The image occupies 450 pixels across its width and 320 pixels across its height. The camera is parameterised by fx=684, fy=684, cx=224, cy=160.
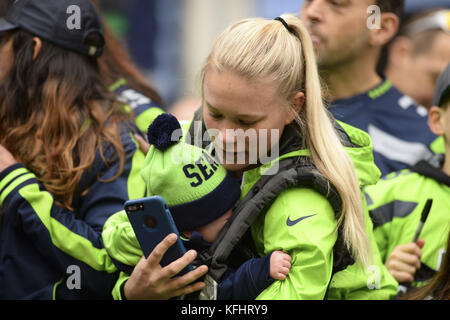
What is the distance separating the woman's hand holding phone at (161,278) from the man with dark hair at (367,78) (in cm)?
127

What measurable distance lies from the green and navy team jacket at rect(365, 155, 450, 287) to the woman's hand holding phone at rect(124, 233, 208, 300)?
0.88 meters

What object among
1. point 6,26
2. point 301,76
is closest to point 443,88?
point 301,76

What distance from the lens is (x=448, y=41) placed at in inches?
163

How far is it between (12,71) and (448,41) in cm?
261

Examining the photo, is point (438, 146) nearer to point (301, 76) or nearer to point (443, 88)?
point (443, 88)

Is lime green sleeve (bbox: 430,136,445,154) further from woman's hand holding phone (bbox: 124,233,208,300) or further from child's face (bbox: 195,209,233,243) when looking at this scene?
woman's hand holding phone (bbox: 124,233,208,300)

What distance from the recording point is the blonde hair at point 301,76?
215 cm

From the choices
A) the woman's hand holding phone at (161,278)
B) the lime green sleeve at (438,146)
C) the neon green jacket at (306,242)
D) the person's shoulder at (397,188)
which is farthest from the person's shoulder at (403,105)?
the woman's hand holding phone at (161,278)

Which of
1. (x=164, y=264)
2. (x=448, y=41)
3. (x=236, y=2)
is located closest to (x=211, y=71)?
(x=164, y=264)

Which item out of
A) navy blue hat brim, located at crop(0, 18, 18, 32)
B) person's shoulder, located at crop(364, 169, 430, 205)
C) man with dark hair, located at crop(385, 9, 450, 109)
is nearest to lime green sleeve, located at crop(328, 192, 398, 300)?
person's shoulder, located at crop(364, 169, 430, 205)

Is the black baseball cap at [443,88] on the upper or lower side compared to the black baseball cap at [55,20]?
lower

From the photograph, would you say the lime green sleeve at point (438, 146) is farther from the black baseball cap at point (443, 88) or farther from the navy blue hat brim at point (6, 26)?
the navy blue hat brim at point (6, 26)
